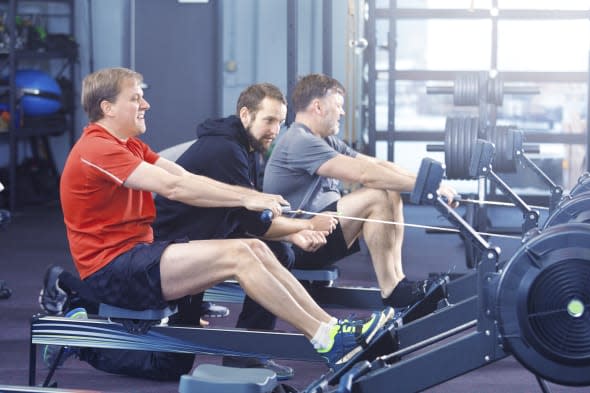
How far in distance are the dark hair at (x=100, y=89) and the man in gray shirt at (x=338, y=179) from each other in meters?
1.08

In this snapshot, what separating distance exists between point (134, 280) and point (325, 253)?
1189mm

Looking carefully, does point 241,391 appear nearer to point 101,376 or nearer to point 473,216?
point 101,376

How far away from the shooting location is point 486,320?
275 centimetres

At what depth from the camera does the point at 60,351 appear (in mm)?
3447

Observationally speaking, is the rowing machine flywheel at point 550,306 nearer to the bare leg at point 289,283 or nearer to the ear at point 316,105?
the bare leg at point 289,283

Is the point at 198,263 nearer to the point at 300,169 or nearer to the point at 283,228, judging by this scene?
the point at 283,228

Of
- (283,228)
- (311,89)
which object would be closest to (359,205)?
(311,89)

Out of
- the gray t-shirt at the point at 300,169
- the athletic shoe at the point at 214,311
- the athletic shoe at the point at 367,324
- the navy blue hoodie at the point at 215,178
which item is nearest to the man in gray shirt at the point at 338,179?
the gray t-shirt at the point at 300,169

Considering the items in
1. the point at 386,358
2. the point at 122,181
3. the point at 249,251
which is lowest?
the point at 386,358

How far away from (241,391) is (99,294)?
2.08 feet

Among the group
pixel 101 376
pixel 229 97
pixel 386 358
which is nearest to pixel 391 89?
pixel 229 97

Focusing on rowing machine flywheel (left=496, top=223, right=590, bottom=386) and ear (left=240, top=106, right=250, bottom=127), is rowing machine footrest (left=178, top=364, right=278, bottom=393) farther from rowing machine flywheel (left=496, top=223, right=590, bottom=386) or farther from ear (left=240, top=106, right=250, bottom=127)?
ear (left=240, top=106, right=250, bottom=127)

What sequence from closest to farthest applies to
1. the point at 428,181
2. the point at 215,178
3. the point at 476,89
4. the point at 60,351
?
the point at 428,181
the point at 60,351
the point at 215,178
the point at 476,89

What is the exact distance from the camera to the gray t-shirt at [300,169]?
4203 mm
